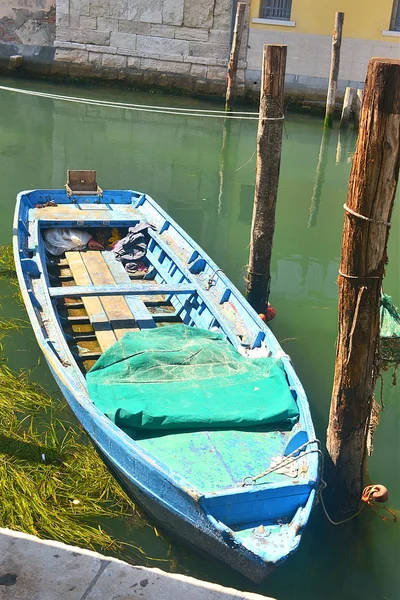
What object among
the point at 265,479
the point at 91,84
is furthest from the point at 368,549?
the point at 91,84

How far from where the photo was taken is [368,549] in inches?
184

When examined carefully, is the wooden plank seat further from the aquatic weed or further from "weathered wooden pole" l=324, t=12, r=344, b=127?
"weathered wooden pole" l=324, t=12, r=344, b=127

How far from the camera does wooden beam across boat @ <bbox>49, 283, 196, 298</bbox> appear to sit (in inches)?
255

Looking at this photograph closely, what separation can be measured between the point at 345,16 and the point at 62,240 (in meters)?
13.4

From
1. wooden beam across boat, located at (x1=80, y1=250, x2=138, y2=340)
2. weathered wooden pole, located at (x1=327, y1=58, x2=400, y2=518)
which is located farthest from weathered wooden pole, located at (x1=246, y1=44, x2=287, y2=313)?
weathered wooden pole, located at (x1=327, y1=58, x2=400, y2=518)

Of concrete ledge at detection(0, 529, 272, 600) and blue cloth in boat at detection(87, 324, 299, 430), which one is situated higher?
A: concrete ledge at detection(0, 529, 272, 600)

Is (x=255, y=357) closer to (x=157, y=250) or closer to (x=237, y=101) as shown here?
(x=157, y=250)

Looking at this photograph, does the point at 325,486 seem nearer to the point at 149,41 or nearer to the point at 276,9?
the point at 276,9

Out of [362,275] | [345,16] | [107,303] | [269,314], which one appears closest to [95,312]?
[107,303]

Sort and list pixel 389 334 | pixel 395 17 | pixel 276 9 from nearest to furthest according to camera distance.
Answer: pixel 389 334 → pixel 395 17 → pixel 276 9

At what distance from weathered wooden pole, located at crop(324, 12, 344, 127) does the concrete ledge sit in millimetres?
16647

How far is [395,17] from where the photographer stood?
18391 millimetres

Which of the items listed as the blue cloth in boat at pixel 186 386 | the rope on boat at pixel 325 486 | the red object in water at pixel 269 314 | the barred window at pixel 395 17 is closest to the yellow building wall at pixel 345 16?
the barred window at pixel 395 17

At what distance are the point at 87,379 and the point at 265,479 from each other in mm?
1557
